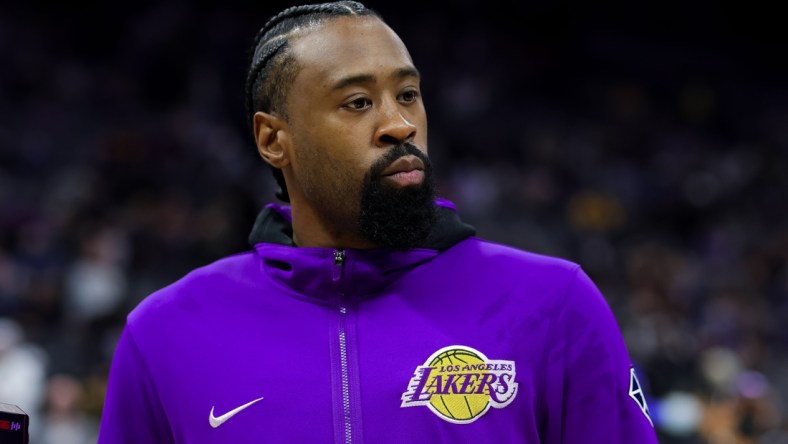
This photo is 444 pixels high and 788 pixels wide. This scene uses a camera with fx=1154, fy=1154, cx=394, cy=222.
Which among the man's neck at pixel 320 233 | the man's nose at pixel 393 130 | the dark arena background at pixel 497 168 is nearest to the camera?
the man's nose at pixel 393 130

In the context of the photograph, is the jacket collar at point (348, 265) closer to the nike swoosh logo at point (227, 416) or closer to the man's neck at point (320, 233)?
the man's neck at point (320, 233)

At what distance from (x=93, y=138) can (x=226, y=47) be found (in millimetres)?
1996

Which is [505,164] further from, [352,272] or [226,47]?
[352,272]

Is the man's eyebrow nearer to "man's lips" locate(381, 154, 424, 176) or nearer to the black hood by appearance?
"man's lips" locate(381, 154, 424, 176)

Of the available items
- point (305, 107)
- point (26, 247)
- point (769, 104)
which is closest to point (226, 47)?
point (26, 247)

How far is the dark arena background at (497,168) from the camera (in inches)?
308

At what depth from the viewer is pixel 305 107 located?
91.9 inches

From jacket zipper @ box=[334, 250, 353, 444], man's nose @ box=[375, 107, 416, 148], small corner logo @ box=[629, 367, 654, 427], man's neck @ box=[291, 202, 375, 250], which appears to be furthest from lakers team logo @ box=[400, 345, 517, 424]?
man's nose @ box=[375, 107, 416, 148]

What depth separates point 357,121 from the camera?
2.27 metres

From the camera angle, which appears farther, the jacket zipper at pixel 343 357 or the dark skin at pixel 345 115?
the dark skin at pixel 345 115

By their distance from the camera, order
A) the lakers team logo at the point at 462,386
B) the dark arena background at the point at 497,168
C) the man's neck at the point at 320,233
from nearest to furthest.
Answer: the lakers team logo at the point at 462,386
the man's neck at the point at 320,233
the dark arena background at the point at 497,168

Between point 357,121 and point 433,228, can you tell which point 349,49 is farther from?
point 433,228

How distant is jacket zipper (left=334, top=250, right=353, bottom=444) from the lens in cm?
213

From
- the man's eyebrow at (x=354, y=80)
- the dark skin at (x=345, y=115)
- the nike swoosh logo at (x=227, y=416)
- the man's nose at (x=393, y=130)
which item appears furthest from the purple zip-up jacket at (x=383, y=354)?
the man's eyebrow at (x=354, y=80)
